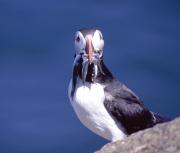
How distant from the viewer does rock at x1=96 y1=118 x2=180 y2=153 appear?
3.50 meters

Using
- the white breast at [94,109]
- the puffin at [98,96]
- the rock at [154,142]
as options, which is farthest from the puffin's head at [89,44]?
the rock at [154,142]

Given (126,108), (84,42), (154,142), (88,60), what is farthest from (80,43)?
(154,142)

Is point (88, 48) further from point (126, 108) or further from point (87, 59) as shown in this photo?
point (126, 108)

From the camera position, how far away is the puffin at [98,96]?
5.78m

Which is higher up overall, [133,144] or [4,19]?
[4,19]

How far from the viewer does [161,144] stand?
3.53 metres

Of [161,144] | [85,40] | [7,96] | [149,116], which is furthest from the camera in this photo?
[7,96]

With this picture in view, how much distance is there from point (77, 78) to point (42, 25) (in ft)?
12.4

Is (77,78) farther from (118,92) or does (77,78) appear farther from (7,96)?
(7,96)

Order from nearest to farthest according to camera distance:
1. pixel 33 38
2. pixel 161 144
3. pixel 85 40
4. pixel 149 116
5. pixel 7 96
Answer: pixel 161 144 → pixel 85 40 → pixel 149 116 → pixel 7 96 → pixel 33 38

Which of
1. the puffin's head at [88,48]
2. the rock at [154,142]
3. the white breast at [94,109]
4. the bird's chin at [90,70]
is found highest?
the puffin's head at [88,48]

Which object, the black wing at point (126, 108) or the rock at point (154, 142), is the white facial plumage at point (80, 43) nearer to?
the black wing at point (126, 108)

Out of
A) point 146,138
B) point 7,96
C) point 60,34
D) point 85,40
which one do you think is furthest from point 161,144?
point 60,34

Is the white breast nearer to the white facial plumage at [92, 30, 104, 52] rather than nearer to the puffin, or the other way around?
the puffin
